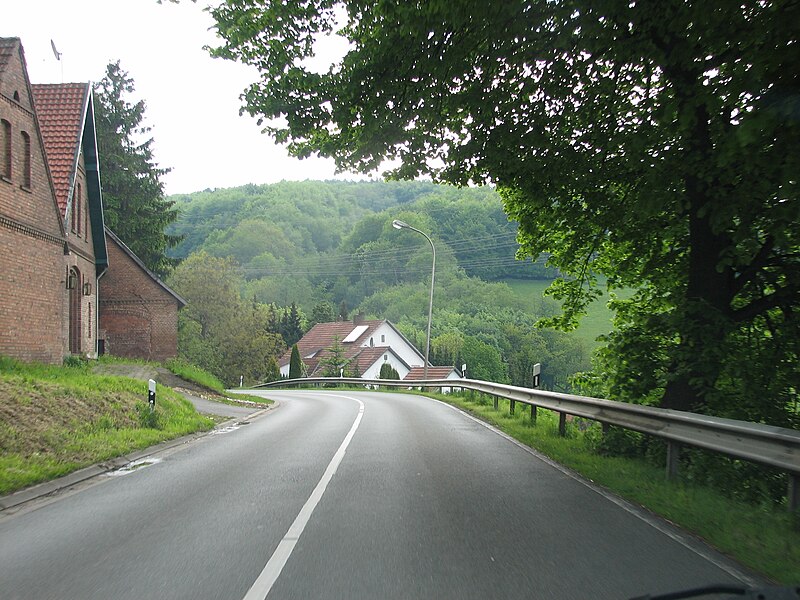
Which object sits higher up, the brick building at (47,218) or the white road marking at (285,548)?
the brick building at (47,218)

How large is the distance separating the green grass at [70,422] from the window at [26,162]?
4667 mm

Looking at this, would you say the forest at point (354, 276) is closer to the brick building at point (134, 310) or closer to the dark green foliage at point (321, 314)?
the dark green foliage at point (321, 314)

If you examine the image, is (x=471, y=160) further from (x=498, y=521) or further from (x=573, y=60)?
(x=498, y=521)

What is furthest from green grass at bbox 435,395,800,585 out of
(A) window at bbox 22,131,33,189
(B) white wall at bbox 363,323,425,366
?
(B) white wall at bbox 363,323,425,366

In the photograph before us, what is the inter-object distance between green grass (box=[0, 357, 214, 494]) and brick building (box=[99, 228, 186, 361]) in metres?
17.2

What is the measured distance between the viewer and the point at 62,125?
77.6 feet

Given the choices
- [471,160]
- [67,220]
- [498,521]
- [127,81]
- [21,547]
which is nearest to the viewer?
[21,547]

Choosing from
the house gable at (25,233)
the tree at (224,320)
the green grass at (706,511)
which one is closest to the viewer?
the green grass at (706,511)

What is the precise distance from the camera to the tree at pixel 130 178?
40531 millimetres

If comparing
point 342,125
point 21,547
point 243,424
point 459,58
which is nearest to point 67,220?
point 243,424

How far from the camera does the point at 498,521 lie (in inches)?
264

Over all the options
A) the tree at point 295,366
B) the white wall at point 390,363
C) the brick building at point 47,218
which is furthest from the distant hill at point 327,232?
the brick building at point 47,218

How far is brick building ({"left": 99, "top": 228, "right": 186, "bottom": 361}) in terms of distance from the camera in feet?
115

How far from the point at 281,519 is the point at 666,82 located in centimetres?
728
